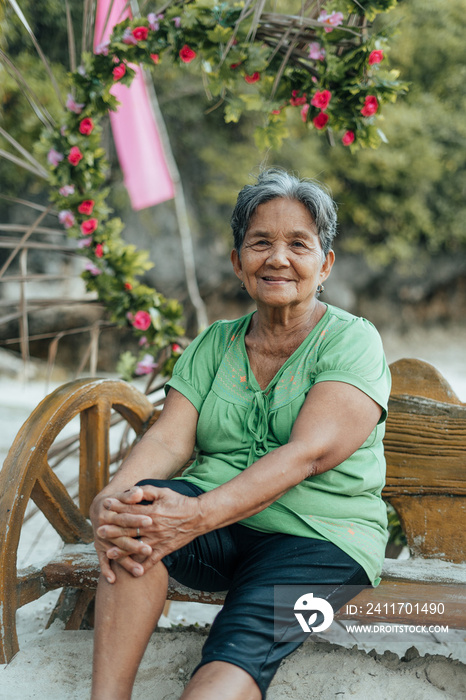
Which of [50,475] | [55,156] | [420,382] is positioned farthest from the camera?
[55,156]

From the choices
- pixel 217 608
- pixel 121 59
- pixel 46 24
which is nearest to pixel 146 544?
pixel 217 608

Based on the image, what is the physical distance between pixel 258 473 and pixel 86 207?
72.3 inches

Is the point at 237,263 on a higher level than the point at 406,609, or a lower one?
higher

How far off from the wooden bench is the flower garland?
852mm

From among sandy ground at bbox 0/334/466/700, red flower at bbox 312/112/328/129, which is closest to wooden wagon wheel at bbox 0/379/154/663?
sandy ground at bbox 0/334/466/700

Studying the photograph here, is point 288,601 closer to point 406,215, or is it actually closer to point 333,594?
point 333,594

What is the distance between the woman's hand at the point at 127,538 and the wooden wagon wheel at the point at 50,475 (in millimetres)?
352

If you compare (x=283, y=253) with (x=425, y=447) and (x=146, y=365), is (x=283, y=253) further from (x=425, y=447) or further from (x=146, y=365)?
(x=146, y=365)

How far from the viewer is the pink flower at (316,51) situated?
7.89 ft

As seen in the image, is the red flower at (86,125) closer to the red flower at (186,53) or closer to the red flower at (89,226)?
the red flower at (89,226)

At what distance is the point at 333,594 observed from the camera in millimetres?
1611

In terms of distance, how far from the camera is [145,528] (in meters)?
1.49

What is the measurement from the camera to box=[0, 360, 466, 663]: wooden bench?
1.74 metres

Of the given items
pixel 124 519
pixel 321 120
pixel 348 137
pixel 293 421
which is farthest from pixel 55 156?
pixel 124 519
